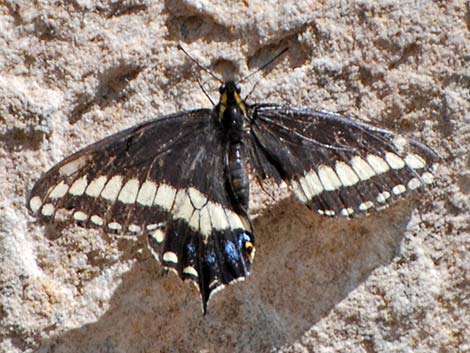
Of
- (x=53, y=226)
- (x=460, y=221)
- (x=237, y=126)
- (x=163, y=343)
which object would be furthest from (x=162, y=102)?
(x=460, y=221)

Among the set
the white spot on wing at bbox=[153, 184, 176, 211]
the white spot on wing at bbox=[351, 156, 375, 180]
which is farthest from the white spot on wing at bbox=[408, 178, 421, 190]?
the white spot on wing at bbox=[153, 184, 176, 211]

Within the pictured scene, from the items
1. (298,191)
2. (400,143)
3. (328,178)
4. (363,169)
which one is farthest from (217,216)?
(400,143)

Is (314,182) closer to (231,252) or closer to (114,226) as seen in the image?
(231,252)

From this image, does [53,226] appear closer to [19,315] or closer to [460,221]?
[19,315]

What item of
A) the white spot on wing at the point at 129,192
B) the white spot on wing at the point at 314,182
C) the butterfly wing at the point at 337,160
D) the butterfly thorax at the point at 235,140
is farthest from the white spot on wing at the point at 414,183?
the white spot on wing at the point at 129,192

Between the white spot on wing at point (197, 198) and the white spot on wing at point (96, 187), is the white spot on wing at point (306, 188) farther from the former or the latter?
the white spot on wing at point (96, 187)

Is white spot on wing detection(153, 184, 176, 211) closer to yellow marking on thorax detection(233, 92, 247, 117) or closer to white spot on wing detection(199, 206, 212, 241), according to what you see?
white spot on wing detection(199, 206, 212, 241)
